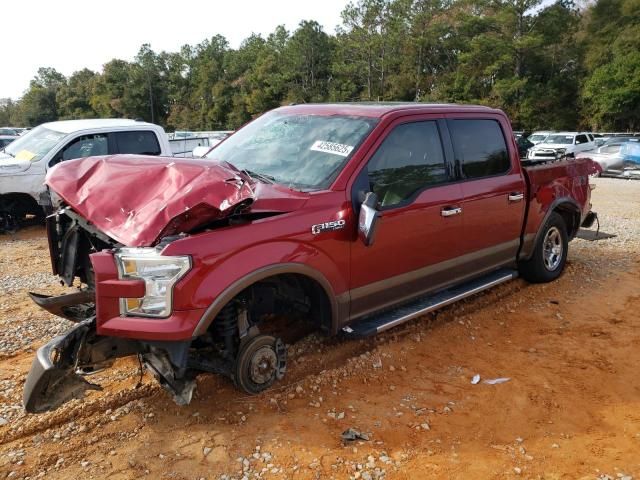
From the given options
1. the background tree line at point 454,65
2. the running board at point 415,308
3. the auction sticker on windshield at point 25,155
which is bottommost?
the running board at point 415,308

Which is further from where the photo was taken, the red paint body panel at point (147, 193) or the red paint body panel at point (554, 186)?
the red paint body panel at point (554, 186)

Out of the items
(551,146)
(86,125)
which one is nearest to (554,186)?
(86,125)

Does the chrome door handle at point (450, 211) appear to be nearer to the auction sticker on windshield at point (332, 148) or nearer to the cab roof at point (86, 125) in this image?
the auction sticker on windshield at point (332, 148)

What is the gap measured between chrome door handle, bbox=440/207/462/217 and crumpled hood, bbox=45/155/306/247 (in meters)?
1.36

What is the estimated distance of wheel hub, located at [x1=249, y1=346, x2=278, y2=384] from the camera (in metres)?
3.19

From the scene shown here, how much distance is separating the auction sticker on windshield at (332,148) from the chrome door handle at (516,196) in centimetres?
198

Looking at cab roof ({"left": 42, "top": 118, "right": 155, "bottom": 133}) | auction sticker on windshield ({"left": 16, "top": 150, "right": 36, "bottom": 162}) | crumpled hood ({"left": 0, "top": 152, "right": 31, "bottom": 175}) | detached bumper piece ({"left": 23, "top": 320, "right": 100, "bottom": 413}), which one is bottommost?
detached bumper piece ({"left": 23, "top": 320, "right": 100, "bottom": 413})

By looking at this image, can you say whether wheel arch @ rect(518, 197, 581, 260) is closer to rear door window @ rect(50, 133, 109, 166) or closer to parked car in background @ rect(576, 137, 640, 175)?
rear door window @ rect(50, 133, 109, 166)

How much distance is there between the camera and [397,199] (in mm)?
3699

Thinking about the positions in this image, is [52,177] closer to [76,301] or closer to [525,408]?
[76,301]

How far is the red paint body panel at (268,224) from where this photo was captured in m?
2.70

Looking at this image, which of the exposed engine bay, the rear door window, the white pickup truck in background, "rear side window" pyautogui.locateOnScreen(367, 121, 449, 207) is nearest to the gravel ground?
the exposed engine bay

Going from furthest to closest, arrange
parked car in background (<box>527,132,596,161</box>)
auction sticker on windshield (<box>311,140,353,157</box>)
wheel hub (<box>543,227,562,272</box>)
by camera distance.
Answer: parked car in background (<box>527,132,596,161</box>), wheel hub (<box>543,227,562,272</box>), auction sticker on windshield (<box>311,140,353,157</box>)

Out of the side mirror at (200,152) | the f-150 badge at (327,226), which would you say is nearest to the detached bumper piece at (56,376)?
the f-150 badge at (327,226)
